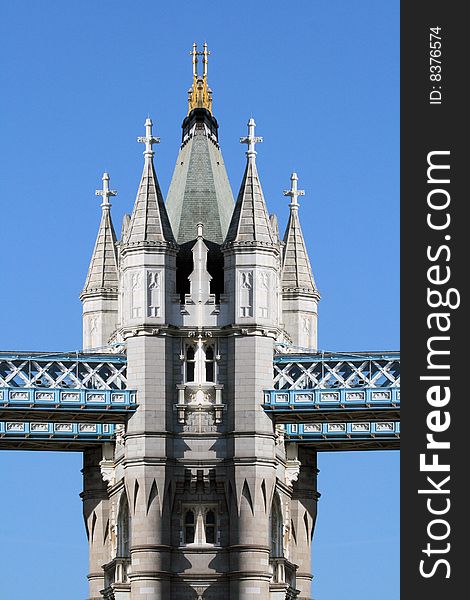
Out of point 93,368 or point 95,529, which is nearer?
point 93,368

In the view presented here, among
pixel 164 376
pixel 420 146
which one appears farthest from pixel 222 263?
pixel 420 146

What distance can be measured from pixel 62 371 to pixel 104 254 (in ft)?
62.2

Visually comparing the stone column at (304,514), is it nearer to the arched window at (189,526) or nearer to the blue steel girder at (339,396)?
the blue steel girder at (339,396)

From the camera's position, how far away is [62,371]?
104 metres

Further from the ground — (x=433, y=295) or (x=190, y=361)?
(x=190, y=361)

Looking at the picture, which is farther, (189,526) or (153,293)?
(153,293)

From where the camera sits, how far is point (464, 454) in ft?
238

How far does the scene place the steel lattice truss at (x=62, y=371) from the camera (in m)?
103

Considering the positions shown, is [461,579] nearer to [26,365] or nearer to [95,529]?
[26,365]

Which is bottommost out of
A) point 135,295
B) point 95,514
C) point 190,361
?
point 95,514

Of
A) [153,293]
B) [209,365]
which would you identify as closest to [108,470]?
[209,365]

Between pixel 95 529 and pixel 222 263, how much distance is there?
59.9ft

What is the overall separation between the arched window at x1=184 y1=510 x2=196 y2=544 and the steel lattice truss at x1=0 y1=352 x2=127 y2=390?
744 centimetres

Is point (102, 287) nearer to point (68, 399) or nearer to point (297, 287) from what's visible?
point (297, 287)
